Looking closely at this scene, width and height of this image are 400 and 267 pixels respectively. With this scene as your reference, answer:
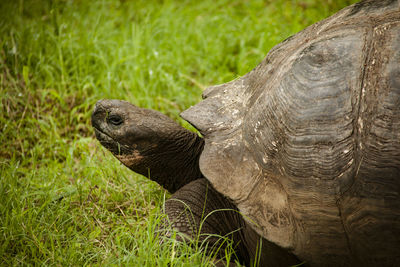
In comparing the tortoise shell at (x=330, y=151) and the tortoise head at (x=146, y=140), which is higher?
the tortoise shell at (x=330, y=151)

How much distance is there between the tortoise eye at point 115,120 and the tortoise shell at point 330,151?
95 cm

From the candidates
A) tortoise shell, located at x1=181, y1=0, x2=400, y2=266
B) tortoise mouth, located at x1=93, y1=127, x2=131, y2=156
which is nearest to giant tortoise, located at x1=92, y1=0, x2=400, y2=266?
tortoise shell, located at x1=181, y1=0, x2=400, y2=266

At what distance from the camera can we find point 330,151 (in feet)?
7.36

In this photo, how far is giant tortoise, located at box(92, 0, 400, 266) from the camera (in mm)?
2191

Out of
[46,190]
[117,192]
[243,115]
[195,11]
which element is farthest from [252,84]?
[195,11]

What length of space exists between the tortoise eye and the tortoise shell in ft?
→ 3.12

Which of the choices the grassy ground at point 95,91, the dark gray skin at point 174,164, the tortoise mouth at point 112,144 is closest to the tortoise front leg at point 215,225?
the dark gray skin at point 174,164

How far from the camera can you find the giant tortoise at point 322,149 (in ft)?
7.19

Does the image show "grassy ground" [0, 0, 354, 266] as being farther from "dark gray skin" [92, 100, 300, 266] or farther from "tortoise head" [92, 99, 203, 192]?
"tortoise head" [92, 99, 203, 192]

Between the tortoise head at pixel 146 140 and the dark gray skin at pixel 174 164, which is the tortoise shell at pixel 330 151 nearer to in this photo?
the dark gray skin at pixel 174 164

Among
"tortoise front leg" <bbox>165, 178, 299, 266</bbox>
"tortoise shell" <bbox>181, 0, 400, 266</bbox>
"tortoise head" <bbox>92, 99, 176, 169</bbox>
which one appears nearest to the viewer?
"tortoise shell" <bbox>181, 0, 400, 266</bbox>

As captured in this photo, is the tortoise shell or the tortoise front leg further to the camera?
the tortoise front leg

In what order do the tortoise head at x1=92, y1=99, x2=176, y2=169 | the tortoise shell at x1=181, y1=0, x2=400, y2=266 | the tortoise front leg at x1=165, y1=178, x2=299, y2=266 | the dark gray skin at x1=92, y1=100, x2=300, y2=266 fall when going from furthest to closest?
the tortoise head at x1=92, y1=99, x2=176, y2=169 < the dark gray skin at x1=92, y1=100, x2=300, y2=266 < the tortoise front leg at x1=165, y1=178, x2=299, y2=266 < the tortoise shell at x1=181, y1=0, x2=400, y2=266

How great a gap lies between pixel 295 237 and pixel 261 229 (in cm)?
20
